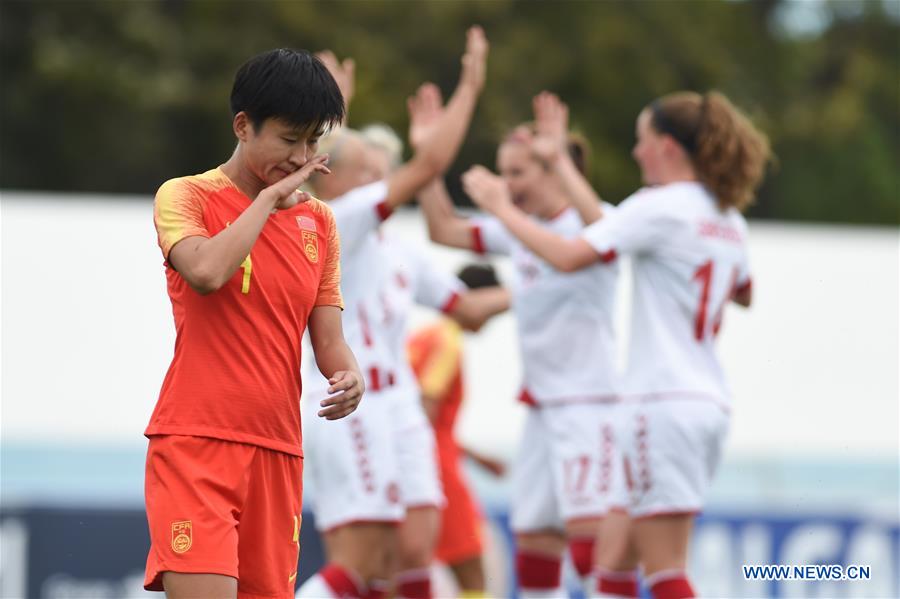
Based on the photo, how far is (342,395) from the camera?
4.15 m

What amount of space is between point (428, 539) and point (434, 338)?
2093 millimetres

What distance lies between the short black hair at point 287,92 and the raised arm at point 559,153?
106 inches

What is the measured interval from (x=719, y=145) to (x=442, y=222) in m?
1.60

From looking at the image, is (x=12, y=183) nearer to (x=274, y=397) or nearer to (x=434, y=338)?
(x=434, y=338)

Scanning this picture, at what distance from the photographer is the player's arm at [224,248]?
398 cm

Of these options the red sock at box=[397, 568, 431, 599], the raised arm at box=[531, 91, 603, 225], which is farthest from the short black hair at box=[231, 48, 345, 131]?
the red sock at box=[397, 568, 431, 599]

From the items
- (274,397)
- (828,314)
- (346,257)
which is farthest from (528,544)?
(828,314)

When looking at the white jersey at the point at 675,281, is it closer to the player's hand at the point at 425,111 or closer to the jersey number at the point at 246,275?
the player's hand at the point at 425,111

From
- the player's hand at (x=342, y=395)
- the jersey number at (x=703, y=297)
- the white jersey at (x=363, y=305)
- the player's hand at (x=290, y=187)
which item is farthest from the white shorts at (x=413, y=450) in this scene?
the player's hand at (x=290, y=187)

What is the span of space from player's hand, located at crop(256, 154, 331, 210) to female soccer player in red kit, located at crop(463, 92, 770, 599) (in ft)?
7.26

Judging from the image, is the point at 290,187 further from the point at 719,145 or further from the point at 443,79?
the point at 443,79

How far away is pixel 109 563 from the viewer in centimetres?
944

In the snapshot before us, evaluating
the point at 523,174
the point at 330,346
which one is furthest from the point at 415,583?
the point at 330,346

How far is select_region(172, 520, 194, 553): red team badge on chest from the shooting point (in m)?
4.07
